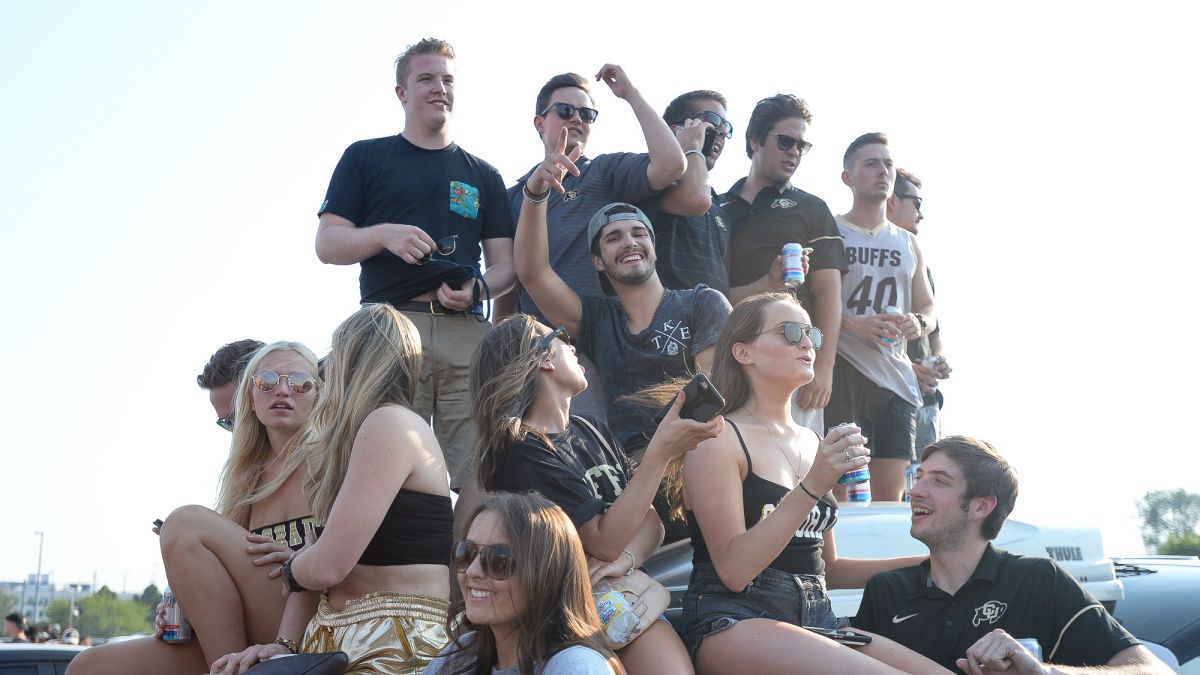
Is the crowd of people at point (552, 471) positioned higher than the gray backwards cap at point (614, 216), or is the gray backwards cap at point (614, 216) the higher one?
the gray backwards cap at point (614, 216)

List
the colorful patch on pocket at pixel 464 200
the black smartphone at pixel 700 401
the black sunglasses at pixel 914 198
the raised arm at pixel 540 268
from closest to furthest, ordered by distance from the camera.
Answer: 1. the black smartphone at pixel 700 401
2. the raised arm at pixel 540 268
3. the colorful patch on pocket at pixel 464 200
4. the black sunglasses at pixel 914 198

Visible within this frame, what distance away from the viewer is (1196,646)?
4.61 m

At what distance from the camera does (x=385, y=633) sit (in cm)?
372

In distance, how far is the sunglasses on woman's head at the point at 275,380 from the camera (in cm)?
462

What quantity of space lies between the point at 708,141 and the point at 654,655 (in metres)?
3.13

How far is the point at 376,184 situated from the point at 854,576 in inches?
109

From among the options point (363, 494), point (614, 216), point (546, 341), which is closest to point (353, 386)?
point (363, 494)

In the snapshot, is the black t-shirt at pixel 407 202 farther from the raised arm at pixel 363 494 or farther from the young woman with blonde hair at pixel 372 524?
the raised arm at pixel 363 494

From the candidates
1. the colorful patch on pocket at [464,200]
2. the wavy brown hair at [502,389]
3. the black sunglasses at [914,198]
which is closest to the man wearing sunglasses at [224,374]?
the colorful patch on pocket at [464,200]

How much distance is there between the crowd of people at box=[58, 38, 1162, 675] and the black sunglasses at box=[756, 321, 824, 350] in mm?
18

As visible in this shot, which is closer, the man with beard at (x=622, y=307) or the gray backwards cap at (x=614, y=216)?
the man with beard at (x=622, y=307)

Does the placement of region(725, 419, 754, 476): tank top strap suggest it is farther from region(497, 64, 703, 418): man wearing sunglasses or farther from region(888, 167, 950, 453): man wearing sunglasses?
region(888, 167, 950, 453): man wearing sunglasses

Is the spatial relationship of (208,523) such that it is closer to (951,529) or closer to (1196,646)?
(951,529)

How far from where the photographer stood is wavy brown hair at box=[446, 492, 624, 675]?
130 inches
